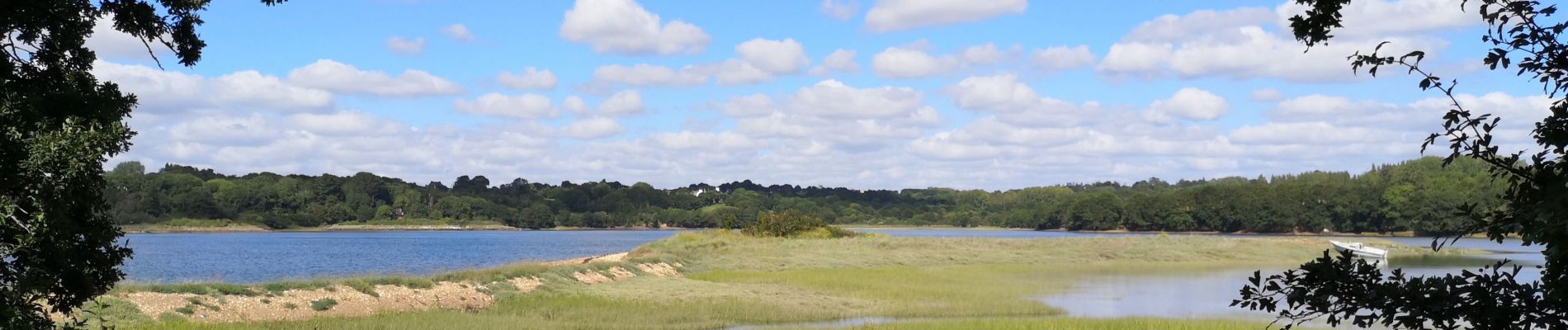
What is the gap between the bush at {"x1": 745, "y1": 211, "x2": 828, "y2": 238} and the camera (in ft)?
229

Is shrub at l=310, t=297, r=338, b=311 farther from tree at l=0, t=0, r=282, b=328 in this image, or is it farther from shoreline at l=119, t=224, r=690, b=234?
shoreline at l=119, t=224, r=690, b=234

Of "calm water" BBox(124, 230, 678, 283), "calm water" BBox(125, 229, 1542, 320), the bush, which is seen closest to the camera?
"calm water" BBox(125, 229, 1542, 320)

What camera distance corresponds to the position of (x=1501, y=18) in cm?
657

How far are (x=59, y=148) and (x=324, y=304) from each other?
49.1 ft

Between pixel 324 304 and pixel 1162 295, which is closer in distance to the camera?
pixel 324 304

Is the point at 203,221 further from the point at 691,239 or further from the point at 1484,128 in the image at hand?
the point at 1484,128

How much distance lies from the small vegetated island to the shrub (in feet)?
0.09

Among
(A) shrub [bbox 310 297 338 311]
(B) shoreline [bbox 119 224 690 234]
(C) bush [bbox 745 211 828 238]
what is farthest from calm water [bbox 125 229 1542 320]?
(B) shoreline [bbox 119 224 690 234]

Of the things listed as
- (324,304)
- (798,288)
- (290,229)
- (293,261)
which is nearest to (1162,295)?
(798,288)

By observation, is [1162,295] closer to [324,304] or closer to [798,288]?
[798,288]

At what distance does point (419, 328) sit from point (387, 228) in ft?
595

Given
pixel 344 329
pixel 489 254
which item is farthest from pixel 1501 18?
pixel 489 254

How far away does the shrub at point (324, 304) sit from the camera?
77.5 ft

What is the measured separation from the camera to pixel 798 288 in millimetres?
34844
